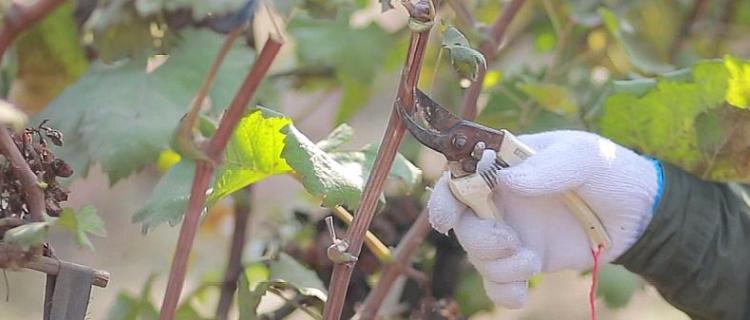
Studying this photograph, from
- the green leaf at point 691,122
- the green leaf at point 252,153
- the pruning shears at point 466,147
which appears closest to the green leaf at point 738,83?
the green leaf at point 691,122

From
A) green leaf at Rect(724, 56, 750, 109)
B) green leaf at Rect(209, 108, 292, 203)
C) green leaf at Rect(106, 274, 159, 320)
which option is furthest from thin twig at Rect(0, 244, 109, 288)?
green leaf at Rect(724, 56, 750, 109)

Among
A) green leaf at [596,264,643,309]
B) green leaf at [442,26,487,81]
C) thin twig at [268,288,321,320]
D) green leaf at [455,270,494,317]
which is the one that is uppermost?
green leaf at [442,26,487,81]

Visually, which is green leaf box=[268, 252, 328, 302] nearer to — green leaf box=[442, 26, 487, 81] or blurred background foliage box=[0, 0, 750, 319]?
blurred background foliage box=[0, 0, 750, 319]

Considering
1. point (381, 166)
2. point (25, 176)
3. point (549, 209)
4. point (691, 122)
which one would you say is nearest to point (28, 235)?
point (25, 176)

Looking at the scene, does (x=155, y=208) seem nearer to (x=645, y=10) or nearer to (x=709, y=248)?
(x=709, y=248)

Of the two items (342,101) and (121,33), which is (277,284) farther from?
(342,101)

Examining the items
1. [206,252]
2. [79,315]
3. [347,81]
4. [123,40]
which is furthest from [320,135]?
[79,315]
